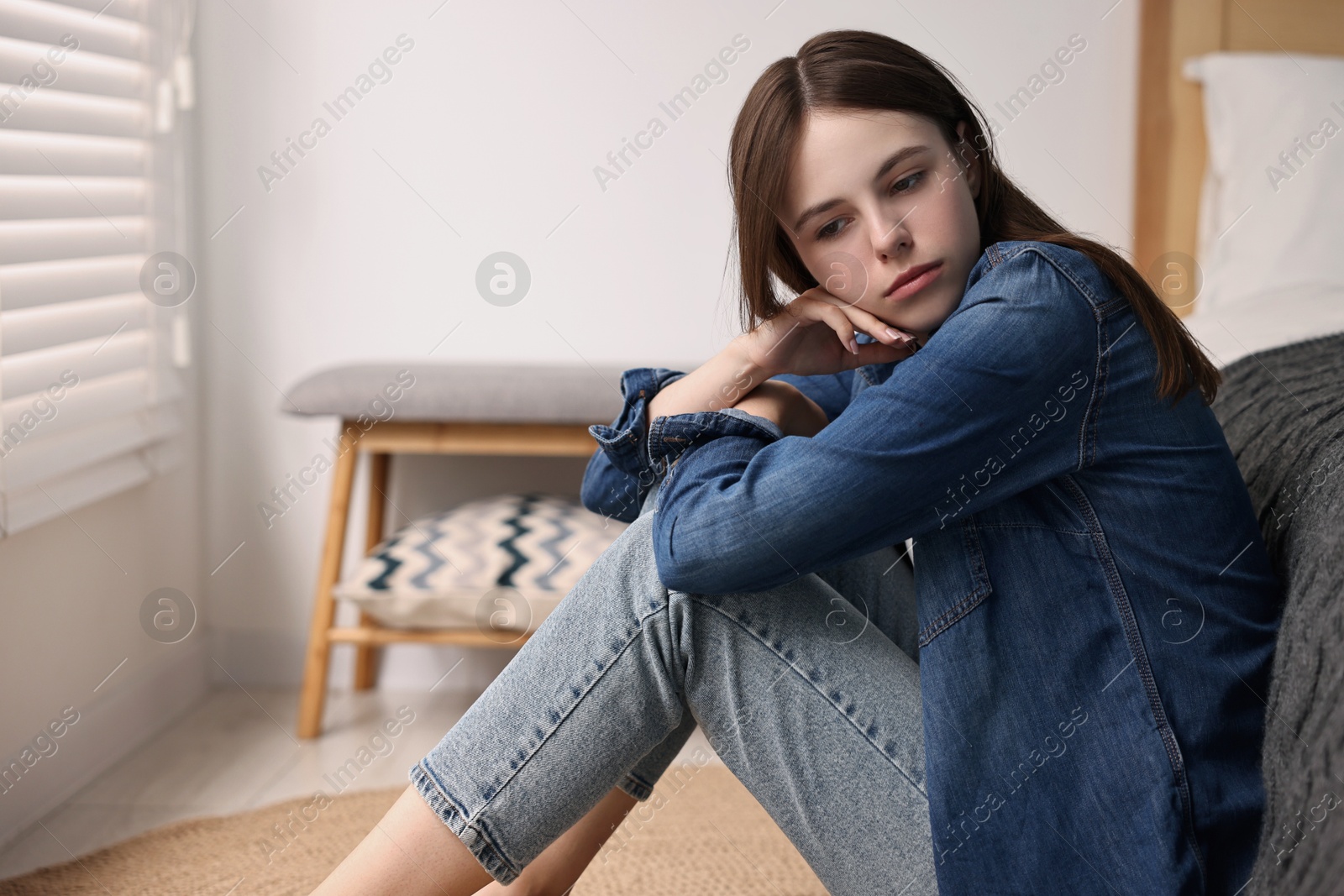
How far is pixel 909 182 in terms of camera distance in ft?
2.56

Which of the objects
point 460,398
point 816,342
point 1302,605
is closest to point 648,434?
point 816,342

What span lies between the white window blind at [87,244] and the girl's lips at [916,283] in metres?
1.08

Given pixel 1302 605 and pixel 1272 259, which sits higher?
pixel 1272 259

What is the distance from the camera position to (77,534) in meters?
1.47

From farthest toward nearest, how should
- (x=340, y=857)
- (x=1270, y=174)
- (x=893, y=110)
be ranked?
(x=1270, y=174), (x=340, y=857), (x=893, y=110)

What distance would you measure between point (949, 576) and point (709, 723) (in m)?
0.19

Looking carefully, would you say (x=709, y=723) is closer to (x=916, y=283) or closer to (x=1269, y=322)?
(x=916, y=283)

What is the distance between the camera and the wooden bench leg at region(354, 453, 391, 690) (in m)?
1.79

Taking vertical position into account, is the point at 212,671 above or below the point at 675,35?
below

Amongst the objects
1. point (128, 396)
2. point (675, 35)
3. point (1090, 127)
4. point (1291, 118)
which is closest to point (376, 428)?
point (128, 396)

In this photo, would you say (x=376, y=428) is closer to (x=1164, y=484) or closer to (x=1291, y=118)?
(x=1164, y=484)

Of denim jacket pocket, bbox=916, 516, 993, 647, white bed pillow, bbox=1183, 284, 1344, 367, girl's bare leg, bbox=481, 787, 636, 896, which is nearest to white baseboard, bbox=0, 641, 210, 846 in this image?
girl's bare leg, bbox=481, 787, 636, 896

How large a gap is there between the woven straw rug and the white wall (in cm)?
56

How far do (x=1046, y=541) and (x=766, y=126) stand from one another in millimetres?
362
